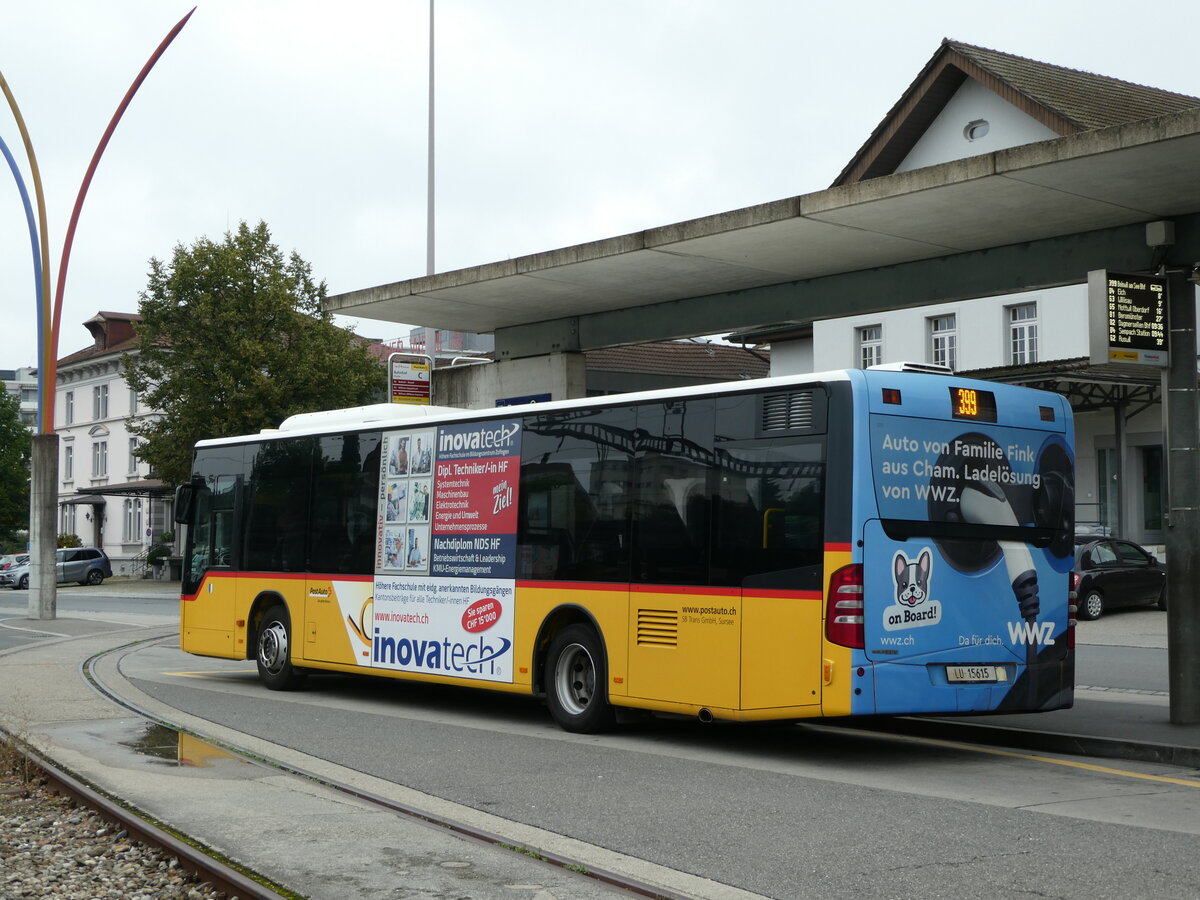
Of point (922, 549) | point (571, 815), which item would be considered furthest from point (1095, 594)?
point (571, 815)

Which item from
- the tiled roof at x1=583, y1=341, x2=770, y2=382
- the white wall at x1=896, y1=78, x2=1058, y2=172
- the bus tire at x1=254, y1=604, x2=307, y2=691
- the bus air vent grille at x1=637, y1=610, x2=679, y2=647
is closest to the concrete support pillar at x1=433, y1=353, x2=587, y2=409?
the bus tire at x1=254, y1=604, x2=307, y2=691

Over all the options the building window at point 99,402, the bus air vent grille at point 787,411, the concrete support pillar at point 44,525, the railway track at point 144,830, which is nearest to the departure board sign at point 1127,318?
the bus air vent grille at point 787,411

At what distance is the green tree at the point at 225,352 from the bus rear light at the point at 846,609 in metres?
38.9

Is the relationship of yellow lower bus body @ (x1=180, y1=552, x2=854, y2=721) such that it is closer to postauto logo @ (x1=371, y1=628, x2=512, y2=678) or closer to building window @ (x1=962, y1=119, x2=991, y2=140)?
postauto logo @ (x1=371, y1=628, x2=512, y2=678)

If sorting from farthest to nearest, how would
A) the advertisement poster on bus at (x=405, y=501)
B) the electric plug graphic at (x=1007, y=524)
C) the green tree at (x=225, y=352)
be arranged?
the green tree at (x=225, y=352)
the advertisement poster on bus at (x=405, y=501)
the electric plug graphic at (x=1007, y=524)

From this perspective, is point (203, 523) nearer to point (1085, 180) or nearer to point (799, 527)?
point (799, 527)

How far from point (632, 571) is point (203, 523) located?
774 centimetres

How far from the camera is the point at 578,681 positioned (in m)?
12.5

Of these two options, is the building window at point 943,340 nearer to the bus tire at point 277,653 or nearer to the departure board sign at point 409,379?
the departure board sign at point 409,379

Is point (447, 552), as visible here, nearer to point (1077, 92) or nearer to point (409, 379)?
point (409, 379)

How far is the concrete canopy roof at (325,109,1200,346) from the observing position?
1106cm

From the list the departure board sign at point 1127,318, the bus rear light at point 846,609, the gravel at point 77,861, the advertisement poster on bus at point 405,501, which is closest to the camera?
the gravel at point 77,861

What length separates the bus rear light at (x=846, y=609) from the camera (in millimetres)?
10039

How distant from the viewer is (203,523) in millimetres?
17766
